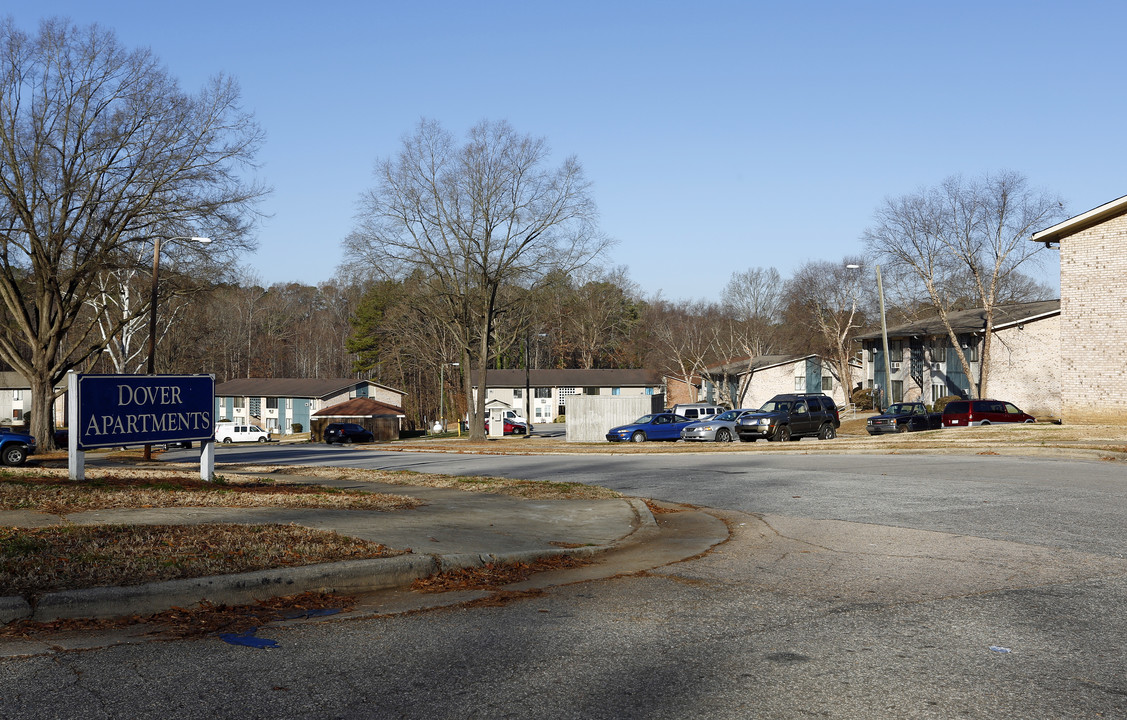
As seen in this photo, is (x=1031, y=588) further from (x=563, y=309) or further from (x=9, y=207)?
(x=563, y=309)

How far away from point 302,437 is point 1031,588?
7236 cm

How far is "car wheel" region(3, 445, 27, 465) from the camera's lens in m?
28.0

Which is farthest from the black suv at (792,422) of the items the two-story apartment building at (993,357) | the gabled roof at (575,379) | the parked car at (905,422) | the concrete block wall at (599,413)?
the gabled roof at (575,379)

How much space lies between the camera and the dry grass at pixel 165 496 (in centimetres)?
1099

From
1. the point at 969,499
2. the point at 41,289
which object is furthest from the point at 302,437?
the point at 969,499

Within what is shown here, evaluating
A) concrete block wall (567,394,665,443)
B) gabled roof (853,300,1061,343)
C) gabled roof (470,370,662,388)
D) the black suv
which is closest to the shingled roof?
gabled roof (470,370,662,388)

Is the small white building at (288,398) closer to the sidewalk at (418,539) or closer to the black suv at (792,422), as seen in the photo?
the black suv at (792,422)

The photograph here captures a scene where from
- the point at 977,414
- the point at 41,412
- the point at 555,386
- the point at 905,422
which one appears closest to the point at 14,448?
the point at 41,412

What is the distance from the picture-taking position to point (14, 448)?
92.8 feet

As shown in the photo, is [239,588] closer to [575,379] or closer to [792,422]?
[792,422]

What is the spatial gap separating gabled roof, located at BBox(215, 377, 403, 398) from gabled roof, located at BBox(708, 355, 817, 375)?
3336 cm

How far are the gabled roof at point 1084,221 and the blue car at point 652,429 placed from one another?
621 inches

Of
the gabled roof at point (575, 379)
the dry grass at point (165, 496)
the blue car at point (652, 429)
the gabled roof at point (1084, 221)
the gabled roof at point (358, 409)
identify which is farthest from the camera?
the gabled roof at point (575, 379)

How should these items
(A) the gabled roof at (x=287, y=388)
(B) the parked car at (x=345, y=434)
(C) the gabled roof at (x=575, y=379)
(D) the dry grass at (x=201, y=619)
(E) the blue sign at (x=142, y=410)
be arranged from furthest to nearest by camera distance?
(C) the gabled roof at (x=575, y=379), (A) the gabled roof at (x=287, y=388), (B) the parked car at (x=345, y=434), (E) the blue sign at (x=142, y=410), (D) the dry grass at (x=201, y=619)
